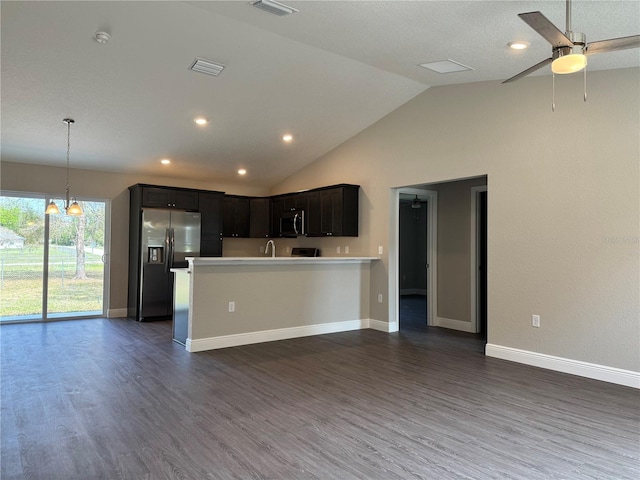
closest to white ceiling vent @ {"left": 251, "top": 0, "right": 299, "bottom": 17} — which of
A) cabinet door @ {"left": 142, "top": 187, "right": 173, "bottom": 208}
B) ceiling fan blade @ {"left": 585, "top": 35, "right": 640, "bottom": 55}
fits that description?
ceiling fan blade @ {"left": 585, "top": 35, "right": 640, "bottom": 55}

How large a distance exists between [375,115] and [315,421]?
15.0 ft

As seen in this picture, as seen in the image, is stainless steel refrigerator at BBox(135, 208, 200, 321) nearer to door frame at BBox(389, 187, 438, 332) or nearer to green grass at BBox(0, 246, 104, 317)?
green grass at BBox(0, 246, 104, 317)

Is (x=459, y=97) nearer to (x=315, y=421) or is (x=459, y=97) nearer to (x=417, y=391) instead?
(x=417, y=391)

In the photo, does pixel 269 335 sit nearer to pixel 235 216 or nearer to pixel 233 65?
pixel 233 65

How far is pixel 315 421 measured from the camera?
9.72 ft

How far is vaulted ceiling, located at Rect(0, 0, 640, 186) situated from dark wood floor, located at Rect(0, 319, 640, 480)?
2870mm

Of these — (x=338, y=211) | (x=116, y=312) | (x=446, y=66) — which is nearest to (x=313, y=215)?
(x=338, y=211)

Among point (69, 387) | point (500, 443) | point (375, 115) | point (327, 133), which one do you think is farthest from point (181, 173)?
point (500, 443)

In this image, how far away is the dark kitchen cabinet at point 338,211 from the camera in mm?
6555

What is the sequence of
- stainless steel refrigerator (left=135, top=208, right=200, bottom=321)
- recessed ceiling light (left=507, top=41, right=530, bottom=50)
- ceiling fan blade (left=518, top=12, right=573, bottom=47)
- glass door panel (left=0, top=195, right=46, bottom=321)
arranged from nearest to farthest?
ceiling fan blade (left=518, top=12, right=573, bottom=47)
recessed ceiling light (left=507, top=41, right=530, bottom=50)
glass door panel (left=0, top=195, right=46, bottom=321)
stainless steel refrigerator (left=135, top=208, right=200, bottom=321)

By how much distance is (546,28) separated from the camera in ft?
7.66

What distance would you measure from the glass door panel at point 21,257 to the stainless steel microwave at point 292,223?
391 centimetres

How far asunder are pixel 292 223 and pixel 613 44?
5.80 m

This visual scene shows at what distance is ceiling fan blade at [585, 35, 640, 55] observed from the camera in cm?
239
